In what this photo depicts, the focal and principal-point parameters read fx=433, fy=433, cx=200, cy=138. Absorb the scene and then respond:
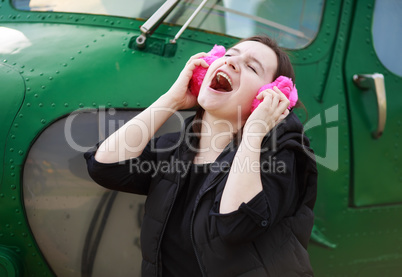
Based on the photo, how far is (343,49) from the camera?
2471mm

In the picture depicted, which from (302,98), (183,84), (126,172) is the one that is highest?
(183,84)

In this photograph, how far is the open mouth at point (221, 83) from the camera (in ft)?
5.62

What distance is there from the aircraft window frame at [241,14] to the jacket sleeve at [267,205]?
1.07 m

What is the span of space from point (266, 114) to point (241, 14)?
1.06 metres

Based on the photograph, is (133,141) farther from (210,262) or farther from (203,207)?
(210,262)

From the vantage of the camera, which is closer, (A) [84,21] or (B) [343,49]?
(A) [84,21]

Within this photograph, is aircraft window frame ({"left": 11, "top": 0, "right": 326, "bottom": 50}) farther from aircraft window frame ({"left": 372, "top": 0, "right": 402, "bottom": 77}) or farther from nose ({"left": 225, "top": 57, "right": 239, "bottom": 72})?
nose ({"left": 225, "top": 57, "right": 239, "bottom": 72})

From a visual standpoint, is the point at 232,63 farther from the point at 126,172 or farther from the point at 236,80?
the point at 126,172

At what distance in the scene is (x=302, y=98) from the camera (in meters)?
2.31

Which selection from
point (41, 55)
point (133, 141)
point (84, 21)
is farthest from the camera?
point (84, 21)

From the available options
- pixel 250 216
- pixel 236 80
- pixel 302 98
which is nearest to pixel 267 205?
pixel 250 216

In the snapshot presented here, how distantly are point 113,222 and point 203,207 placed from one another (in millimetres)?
607

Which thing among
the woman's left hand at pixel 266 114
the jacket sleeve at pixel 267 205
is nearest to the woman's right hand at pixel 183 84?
the woman's left hand at pixel 266 114

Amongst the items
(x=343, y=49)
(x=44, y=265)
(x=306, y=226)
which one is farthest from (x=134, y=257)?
(x=343, y=49)
